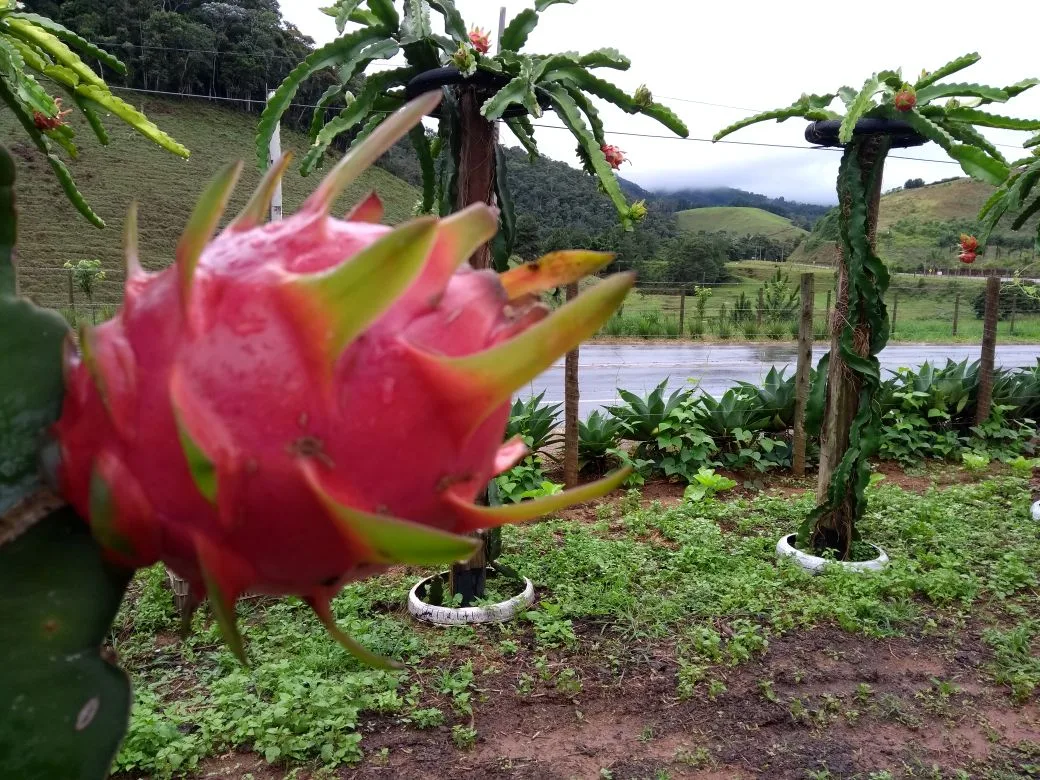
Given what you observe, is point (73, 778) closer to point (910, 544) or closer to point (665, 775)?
point (665, 775)

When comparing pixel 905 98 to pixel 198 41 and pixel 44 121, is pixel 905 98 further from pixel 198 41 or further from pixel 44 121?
pixel 198 41

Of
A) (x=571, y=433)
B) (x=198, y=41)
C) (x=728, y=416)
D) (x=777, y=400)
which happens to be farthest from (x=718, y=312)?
(x=198, y=41)

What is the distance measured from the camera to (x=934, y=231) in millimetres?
49688

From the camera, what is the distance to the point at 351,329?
0.92 feet

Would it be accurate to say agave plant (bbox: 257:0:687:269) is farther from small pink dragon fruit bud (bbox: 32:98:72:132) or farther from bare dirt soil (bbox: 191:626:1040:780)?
bare dirt soil (bbox: 191:626:1040:780)

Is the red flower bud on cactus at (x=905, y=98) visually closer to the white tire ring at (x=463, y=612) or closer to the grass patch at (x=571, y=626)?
the grass patch at (x=571, y=626)

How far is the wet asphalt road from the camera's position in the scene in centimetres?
1173

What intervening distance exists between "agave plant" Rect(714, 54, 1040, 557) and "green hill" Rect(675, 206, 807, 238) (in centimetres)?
6399

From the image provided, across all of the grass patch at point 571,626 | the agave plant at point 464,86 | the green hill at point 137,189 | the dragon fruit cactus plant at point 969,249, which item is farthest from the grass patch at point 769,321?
the agave plant at point 464,86

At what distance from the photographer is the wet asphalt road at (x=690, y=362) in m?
11.7

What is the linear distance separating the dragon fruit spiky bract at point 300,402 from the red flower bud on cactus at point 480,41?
120 inches

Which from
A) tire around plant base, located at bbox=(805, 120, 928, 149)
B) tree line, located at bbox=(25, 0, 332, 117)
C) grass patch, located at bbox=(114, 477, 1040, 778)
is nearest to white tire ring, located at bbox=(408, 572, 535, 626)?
grass patch, located at bbox=(114, 477, 1040, 778)

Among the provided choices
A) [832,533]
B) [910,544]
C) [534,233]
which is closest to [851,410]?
[832,533]

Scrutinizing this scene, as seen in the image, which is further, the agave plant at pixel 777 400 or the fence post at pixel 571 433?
the agave plant at pixel 777 400
